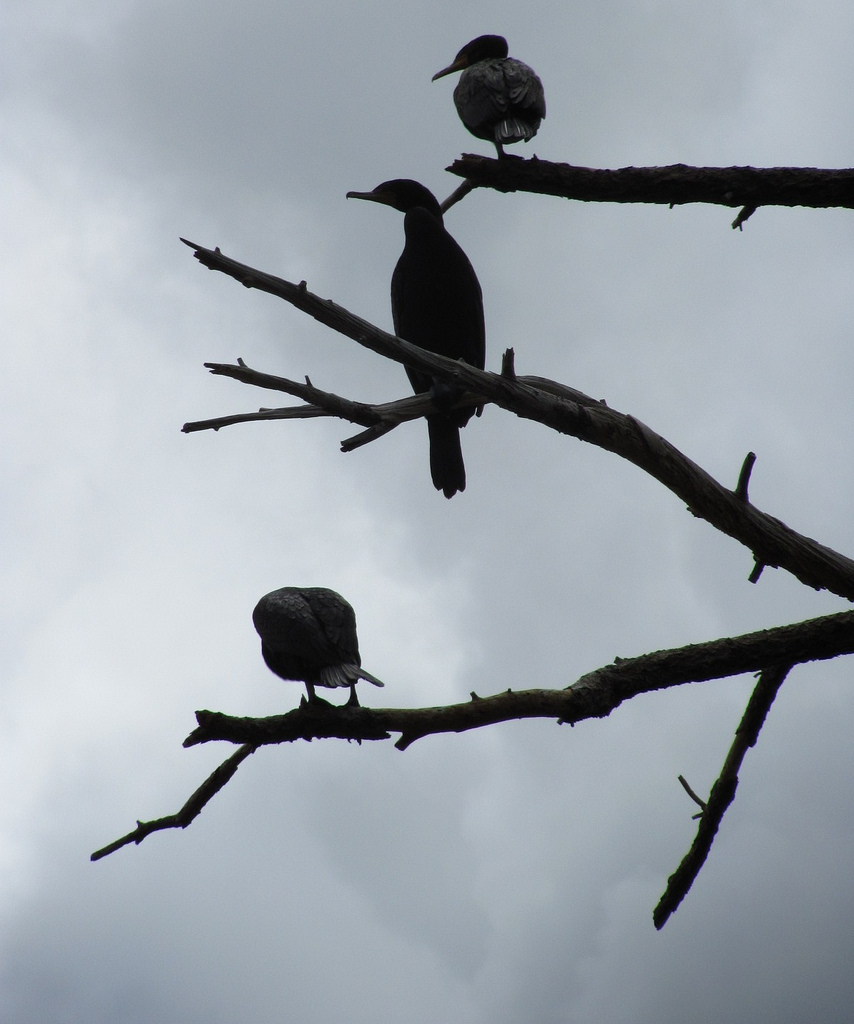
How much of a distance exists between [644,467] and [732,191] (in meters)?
0.96

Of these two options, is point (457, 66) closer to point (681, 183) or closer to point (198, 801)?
point (681, 183)

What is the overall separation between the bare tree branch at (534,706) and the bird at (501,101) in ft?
6.65

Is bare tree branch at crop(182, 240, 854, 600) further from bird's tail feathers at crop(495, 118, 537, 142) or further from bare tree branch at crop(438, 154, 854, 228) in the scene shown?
bird's tail feathers at crop(495, 118, 537, 142)

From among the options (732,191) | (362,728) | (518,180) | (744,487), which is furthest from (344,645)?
(732,191)

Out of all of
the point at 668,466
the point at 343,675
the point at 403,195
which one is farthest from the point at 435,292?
the point at 343,675

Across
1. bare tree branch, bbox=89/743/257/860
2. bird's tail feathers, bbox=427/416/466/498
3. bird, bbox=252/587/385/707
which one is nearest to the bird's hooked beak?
bird's tail feathers, bbox=427/416/466/498

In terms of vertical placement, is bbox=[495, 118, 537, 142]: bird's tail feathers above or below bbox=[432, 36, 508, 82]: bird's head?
below

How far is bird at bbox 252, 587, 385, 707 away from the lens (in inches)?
123

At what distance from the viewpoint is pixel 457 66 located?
4.69 meters

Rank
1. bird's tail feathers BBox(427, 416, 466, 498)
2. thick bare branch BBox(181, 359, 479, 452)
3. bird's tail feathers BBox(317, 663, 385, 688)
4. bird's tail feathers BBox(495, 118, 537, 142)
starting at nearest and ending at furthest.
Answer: thick bare branch BBox(181, 359, 479, 452) → bird's tail feathers BBox(317, 663, 385, 688) → bird's tail feathers BBox(495, 118, 537, 142) → bird's tail feathers BBox(427, 416, 466, 498)

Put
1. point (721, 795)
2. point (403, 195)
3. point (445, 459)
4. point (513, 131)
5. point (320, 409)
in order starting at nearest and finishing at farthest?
1. point (320, 409)
2. point (721, 795)
3. point (513, 131)
4. point (445, 459)
5. point (403, 195)

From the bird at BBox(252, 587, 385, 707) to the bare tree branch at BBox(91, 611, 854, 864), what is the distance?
366 millimetres

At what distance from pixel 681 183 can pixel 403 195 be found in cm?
211

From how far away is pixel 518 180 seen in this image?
3.01 metres
